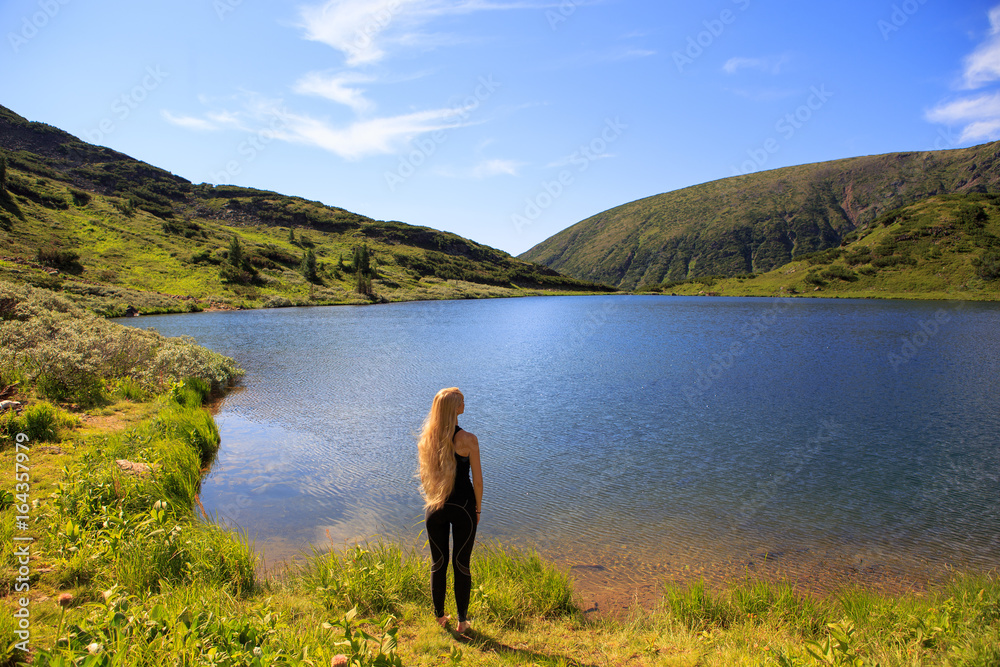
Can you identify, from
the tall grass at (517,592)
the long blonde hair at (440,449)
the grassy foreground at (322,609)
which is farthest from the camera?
the tall grass at (517,592)

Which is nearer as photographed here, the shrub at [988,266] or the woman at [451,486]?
the woman at [451,486]

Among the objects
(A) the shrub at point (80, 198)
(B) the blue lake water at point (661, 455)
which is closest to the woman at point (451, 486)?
(B) the blue lake water at point (661, 455)

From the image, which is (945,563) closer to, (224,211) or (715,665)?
(715,665)

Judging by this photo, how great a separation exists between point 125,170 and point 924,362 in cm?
21949

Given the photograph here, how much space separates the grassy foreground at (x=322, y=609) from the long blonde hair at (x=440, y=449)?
137cm

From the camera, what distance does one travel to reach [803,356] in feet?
93.6

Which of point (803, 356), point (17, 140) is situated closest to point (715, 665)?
point (803, 356)

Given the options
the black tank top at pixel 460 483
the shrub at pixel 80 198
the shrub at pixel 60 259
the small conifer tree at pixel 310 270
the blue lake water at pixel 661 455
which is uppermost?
the shrub at pixel 80 198

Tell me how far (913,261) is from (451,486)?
132404mm

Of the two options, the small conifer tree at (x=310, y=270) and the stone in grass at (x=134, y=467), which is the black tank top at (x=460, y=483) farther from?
the small conifer tree at (x=310, y=270)

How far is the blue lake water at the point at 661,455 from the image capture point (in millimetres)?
8719

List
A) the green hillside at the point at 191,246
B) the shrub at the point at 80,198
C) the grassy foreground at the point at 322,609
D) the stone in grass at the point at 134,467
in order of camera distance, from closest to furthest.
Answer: the grassy foreground at the point at 322,609 → the stone in grass at the point at 134,467 → the green hillside at the point at 191,246 → the shrub at the point at 80,198

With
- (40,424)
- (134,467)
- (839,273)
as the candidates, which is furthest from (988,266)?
(40,424)

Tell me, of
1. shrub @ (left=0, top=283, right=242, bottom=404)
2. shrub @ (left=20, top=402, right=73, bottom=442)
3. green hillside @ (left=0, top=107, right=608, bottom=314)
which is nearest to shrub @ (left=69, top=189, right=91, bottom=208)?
green hillside @ (left=0, top=107, right=608, bottom=314)
